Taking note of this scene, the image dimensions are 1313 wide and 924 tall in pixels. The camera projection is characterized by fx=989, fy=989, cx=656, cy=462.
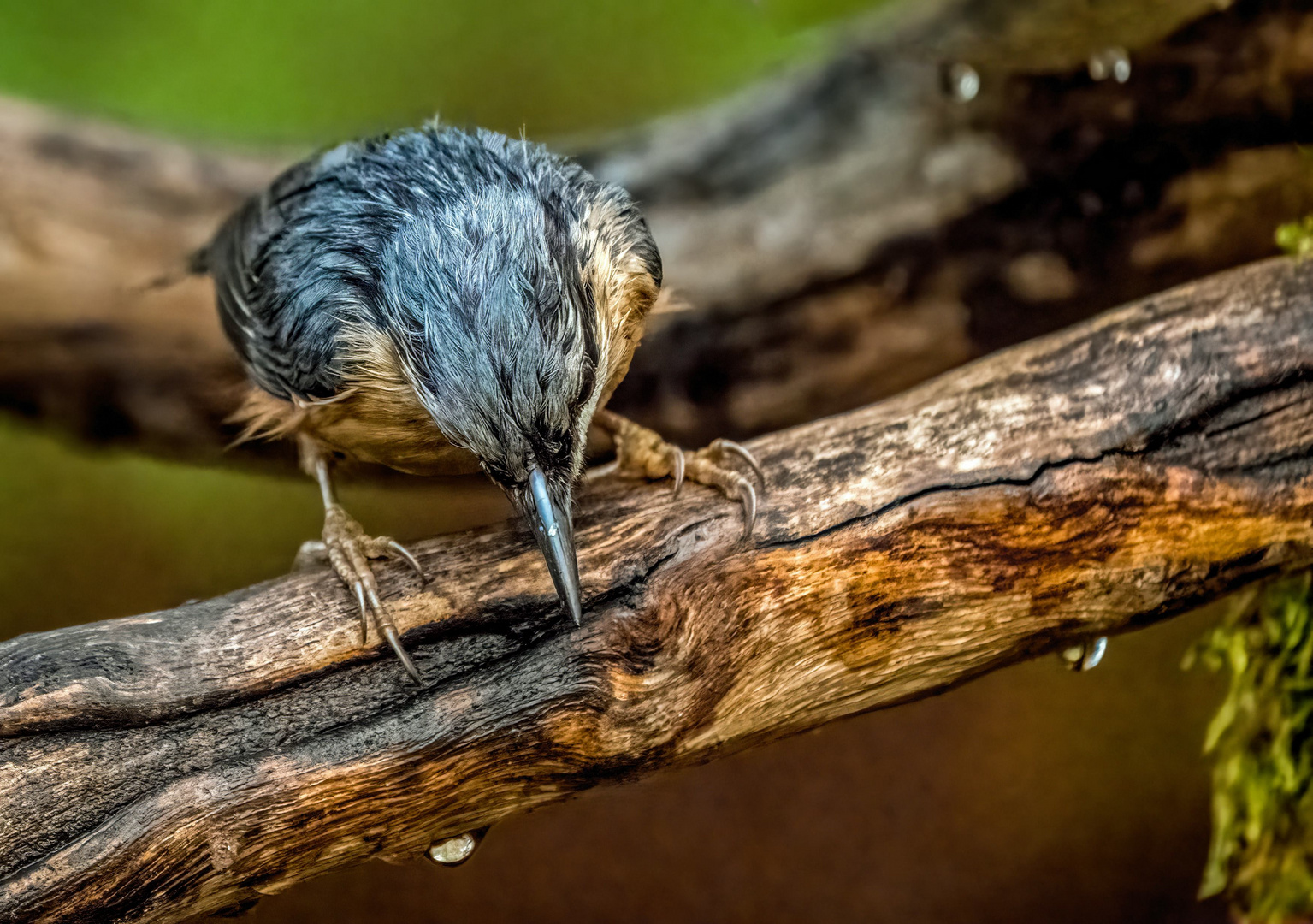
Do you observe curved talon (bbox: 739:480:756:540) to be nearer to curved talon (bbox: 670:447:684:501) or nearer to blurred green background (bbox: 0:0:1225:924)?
curved talon (bbox: 670:447:684:501)

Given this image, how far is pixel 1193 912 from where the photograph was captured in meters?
2.68

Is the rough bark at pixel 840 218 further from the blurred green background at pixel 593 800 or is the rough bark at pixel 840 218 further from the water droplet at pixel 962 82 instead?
the blurred green background at pixel 593 800

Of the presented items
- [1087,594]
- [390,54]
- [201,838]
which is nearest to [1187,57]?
[1087,594]

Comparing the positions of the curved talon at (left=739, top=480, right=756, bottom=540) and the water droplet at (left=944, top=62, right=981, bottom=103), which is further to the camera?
the water droplet at (left=944, top=62, right=981, bottom=103)

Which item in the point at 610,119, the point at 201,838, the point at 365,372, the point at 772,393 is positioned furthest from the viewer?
the point at 610,119

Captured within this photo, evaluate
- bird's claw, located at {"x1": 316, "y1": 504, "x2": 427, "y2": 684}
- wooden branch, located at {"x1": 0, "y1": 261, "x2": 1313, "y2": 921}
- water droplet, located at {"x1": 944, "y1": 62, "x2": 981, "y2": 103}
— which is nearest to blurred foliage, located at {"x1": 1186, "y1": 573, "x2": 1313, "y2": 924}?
wooden branch, located at {"x1": 0, "y1": 261, "x2": 1313, "y2": 921}

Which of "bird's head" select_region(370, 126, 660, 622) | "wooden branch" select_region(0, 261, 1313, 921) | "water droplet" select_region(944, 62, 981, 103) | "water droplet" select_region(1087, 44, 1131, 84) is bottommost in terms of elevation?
"wooden branch" select_region(0, 261, 1313, 921)

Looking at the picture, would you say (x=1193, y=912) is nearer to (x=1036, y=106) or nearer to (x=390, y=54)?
(x=1036, y=106)

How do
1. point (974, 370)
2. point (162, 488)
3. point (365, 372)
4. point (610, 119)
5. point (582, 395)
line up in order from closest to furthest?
point (582, 395) < point (365, 372) < point (974, 370) < point (162, 488) < point (610, 119)

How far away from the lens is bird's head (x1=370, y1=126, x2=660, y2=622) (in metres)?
1.56

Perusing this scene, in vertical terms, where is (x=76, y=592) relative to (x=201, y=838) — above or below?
above

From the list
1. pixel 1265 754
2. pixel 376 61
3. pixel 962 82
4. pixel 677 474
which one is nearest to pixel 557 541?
pixel 677 474

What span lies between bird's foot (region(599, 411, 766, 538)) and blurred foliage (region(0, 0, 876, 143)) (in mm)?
1688

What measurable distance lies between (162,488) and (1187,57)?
3423mm
